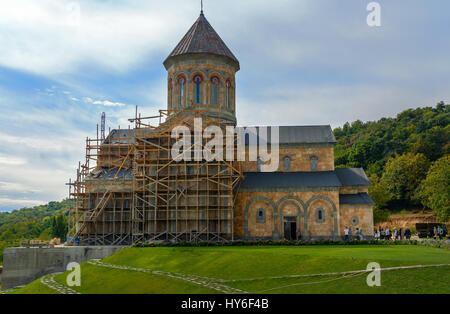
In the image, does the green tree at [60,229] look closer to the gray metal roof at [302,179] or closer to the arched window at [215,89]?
the arched window at [215,89]

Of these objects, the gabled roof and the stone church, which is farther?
the gabled roof

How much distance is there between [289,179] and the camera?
34.9 m

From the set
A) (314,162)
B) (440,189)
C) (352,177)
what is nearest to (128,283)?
(314,162)

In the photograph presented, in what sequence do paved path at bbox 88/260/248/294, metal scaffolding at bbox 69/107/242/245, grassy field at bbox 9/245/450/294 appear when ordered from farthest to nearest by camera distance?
metal scaffolding at bbox 69/107/242/245
paved path at bbox 88/260/248/294
grassy field at bbox 9/245/450/294

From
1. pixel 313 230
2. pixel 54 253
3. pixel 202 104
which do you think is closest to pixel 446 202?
pixel 313 230

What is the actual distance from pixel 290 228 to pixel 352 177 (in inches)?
300

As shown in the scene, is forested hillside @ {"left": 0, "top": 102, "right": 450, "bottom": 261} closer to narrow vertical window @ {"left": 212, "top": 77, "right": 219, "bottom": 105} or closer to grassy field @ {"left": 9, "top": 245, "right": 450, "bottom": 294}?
narrow vertical window @ {"left": 212, "top": 77, "right": 219, "bottom": 105}

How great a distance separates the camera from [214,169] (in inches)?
1310

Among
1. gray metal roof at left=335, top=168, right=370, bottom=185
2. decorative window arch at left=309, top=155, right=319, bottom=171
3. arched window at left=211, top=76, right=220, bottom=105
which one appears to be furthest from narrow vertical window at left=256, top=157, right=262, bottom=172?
gray metal roof at left=335, top=168, right=370, bottom=185

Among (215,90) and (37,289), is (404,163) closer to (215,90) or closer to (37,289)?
(215,90)

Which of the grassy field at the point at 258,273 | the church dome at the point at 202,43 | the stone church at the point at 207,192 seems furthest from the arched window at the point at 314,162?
the grassy field at the point at 258,273

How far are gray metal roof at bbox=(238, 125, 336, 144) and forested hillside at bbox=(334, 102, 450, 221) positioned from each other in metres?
17.6

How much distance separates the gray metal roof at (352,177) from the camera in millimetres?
35844

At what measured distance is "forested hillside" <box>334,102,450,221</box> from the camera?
157 feet
